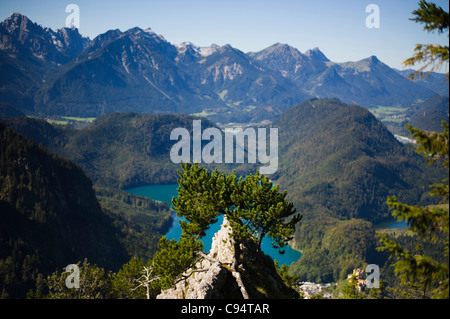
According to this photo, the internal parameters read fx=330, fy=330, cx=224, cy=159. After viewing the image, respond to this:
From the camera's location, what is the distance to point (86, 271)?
154 feet

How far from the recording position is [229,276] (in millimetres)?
32656

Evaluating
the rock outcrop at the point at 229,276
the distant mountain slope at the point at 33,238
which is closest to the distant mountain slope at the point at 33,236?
the distant mountain slope at the point at 33,238

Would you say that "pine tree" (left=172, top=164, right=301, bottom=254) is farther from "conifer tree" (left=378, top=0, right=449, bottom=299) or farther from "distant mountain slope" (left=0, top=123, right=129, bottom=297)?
"distant mountain slope" (left=0, top=123, right=129, bottom=297)

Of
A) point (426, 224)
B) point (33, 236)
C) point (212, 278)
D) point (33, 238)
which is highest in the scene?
point (426, 224)

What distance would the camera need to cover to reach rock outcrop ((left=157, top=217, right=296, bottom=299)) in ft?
98.9

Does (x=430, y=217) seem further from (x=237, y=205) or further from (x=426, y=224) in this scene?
(x=237, y=205)

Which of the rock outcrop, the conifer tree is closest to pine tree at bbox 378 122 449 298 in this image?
the conifer tree

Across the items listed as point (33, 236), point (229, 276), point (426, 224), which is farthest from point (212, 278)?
point (33, 236)

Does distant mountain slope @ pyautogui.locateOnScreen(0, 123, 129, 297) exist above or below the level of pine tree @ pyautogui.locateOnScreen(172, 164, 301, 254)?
below

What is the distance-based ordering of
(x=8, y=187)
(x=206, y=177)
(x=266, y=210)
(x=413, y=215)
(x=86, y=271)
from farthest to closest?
(x=8, y=187) < (x=86, y=271) < (x=206, y=177) < (x=266, y=210) < (x=413, y=215)

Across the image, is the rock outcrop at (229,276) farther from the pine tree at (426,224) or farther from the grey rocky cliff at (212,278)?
the pine tree at (426,224)
